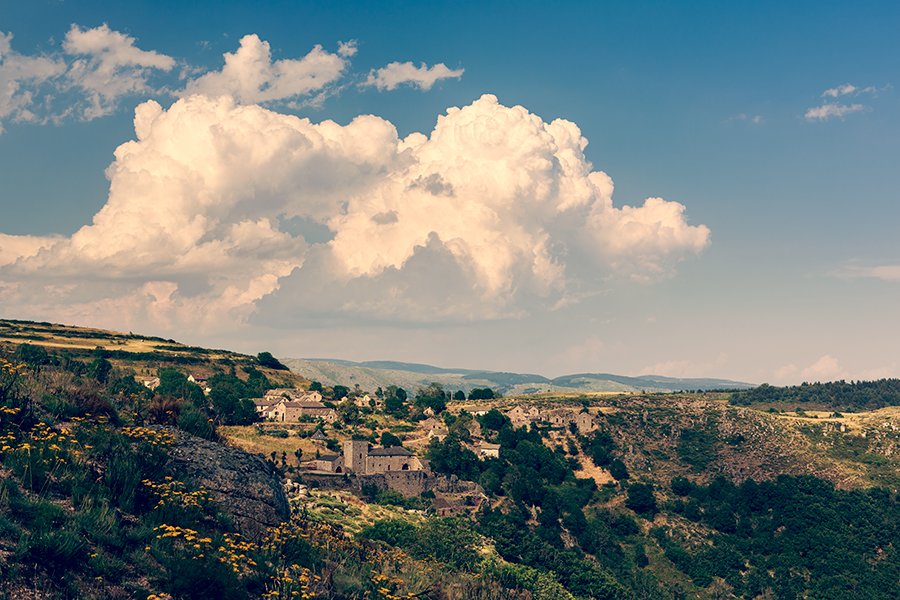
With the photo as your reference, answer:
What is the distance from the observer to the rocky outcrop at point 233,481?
2075 cm

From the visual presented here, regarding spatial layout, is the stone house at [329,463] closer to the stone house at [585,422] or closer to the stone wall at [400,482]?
the stone wall at [400,482]

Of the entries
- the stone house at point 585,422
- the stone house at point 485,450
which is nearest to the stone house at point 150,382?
the stone house at point 485,450

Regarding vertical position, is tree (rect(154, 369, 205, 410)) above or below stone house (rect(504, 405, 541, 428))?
above

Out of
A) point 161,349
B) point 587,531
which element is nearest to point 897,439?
point 587,531

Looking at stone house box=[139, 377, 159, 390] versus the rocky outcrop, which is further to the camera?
stone house box=[139, 377, 159, 390]

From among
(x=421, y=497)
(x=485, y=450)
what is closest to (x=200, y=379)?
(x=485, y=450)

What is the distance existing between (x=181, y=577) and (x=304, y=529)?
28.2 feet

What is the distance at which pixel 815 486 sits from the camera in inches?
4855

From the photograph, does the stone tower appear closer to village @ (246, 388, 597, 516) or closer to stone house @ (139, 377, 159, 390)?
village @ (246, 388, 597, 516)

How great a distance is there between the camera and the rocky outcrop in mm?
20750

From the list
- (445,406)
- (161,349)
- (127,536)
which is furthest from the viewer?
(161,349)

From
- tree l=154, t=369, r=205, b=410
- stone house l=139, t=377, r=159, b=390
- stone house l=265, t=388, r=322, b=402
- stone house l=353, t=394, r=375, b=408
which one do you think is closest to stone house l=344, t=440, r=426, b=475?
tree l=154, t=369, r=205, b=410

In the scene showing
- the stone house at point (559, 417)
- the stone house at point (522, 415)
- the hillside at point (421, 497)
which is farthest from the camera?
the stone house at point (559, 417)

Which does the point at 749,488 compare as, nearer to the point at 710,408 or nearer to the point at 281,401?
the point at 710,408
